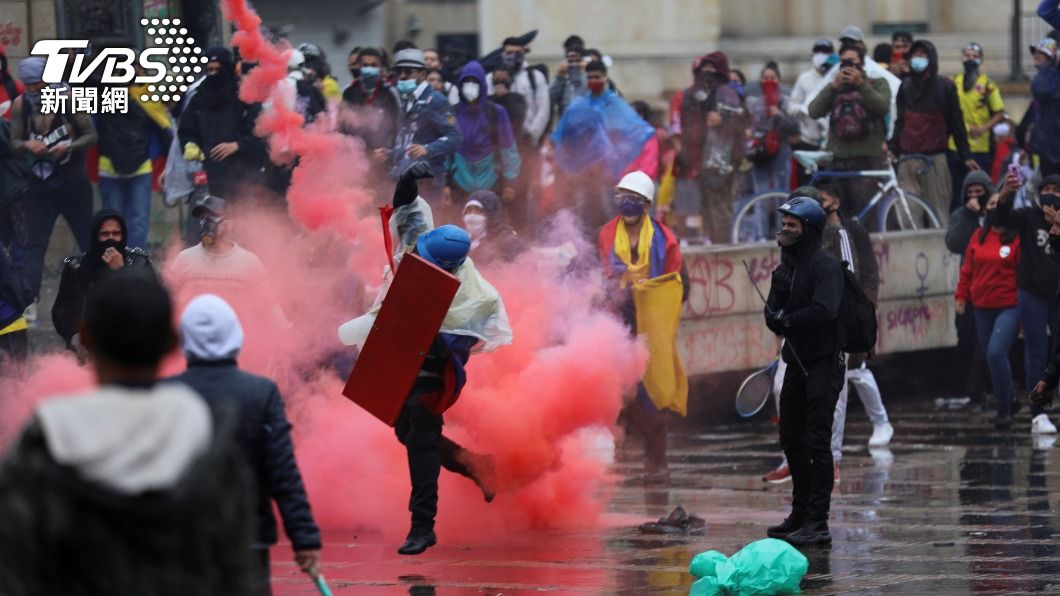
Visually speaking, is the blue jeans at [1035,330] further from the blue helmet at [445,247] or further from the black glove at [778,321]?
the blue helmet at [445,247]

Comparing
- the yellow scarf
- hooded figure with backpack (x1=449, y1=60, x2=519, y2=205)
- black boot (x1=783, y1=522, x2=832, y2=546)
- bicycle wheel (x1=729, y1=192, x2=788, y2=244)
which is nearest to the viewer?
black boot (x1=783, y1=522, x2=832, y2=546)

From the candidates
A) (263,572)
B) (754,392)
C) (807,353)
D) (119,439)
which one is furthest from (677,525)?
(119,439)

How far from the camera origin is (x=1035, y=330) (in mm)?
15180

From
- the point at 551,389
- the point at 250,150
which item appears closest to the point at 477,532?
the point at 551,389

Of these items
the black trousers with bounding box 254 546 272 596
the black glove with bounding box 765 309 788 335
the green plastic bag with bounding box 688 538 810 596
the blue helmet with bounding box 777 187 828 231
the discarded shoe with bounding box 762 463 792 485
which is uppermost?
the blue helmet with bounding box 777 187 828 231

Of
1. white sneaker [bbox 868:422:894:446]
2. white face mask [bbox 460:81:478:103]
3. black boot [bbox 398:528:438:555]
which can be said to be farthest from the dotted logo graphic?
black boot [bbox 398:528:438:555]

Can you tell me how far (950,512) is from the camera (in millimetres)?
11305

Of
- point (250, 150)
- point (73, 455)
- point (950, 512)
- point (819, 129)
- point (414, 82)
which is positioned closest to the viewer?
point (73, 455)

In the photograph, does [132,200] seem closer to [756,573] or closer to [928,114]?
[928,114]

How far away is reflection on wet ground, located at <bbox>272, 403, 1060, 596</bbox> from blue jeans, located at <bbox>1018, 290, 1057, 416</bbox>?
76 cm

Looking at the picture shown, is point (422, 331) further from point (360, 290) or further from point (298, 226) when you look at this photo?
point (298, 226)

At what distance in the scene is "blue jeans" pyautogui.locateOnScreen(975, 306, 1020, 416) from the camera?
1536 cm

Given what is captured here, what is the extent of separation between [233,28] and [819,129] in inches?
208

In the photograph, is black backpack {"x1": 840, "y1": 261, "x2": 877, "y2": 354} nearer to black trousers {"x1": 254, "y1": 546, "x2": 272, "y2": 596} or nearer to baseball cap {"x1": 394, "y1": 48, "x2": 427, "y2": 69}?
black trousers {"x1": 254, "y1": 546, "x2": 272, "y2": 596}
